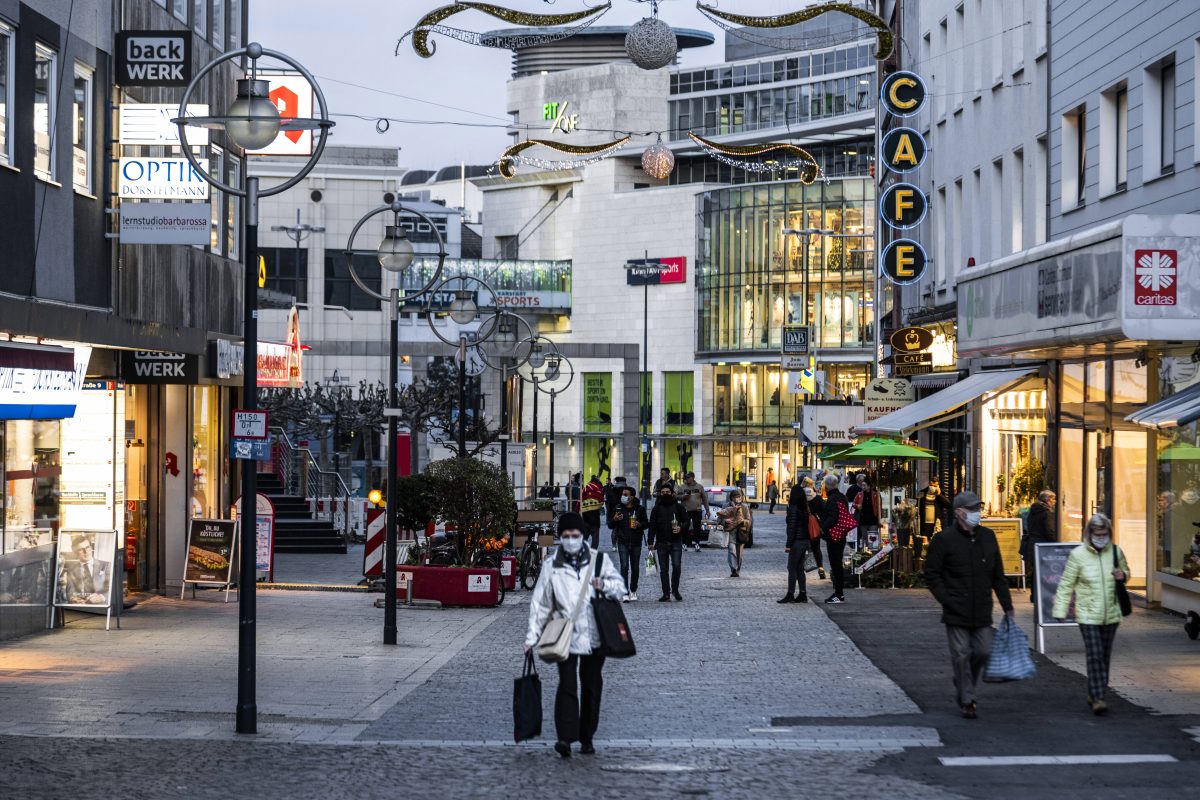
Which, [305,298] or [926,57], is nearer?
[926,57]

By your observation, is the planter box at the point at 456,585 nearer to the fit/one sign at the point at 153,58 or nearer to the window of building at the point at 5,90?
the fit/one sign at the point at 153,58

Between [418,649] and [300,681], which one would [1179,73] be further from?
[300,681]

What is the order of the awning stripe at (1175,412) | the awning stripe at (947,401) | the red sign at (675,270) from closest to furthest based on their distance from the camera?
the awning stripe at (1175,412), the awning stripe at (947,401), the red sign at (675,270)

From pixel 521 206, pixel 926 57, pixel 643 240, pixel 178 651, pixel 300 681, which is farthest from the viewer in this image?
pixel 521 206

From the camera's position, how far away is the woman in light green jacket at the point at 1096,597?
13.7 metres

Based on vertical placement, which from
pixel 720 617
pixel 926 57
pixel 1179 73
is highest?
pixel 926 57

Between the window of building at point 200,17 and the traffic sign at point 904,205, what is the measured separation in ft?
47.9

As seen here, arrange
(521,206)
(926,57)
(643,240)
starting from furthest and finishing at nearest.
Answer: (521,206) < (643,240) < (926,57)

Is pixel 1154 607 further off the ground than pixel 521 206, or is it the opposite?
pixel 521 206

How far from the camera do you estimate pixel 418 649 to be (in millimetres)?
19406

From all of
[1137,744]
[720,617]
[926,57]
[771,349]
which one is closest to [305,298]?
[771,349]

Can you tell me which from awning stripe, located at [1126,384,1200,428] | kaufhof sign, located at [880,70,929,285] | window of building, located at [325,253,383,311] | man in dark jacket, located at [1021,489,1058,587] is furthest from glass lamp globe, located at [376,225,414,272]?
window of building, located at [325,253,383,311]

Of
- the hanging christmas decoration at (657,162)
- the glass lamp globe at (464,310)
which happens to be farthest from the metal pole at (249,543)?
the hanging christmas decoration at (657,162)

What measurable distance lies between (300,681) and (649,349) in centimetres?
9187
